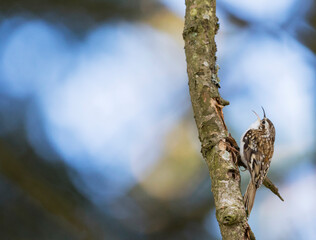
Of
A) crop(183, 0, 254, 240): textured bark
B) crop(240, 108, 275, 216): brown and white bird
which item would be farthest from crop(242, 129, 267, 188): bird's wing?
crop(183, 0, 254, 240): textured bark

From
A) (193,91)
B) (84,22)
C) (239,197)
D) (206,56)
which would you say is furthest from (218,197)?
(84,22)

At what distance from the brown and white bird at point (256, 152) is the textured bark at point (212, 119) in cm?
67

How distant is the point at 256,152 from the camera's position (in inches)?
116

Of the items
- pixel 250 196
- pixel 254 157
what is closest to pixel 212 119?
pixel 250 196

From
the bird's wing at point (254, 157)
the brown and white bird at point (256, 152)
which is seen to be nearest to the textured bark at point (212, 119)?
the brown and white bird at point (256, 152)

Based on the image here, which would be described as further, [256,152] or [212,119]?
[256,152]

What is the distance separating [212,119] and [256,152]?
116cm

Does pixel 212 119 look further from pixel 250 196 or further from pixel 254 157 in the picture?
pixel 254 157

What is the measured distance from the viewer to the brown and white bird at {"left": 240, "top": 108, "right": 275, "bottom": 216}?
8.86 feet

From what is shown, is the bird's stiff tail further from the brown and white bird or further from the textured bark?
the textured bark

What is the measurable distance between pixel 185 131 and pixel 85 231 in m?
1.13

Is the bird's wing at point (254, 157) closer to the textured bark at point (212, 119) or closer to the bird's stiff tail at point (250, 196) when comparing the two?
the bird's stiff tail at point (250, 196)

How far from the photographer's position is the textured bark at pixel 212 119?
5.20 ft

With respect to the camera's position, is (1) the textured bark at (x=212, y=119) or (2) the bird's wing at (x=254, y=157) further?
(2) the bird's wing at (x=254, y=157)
